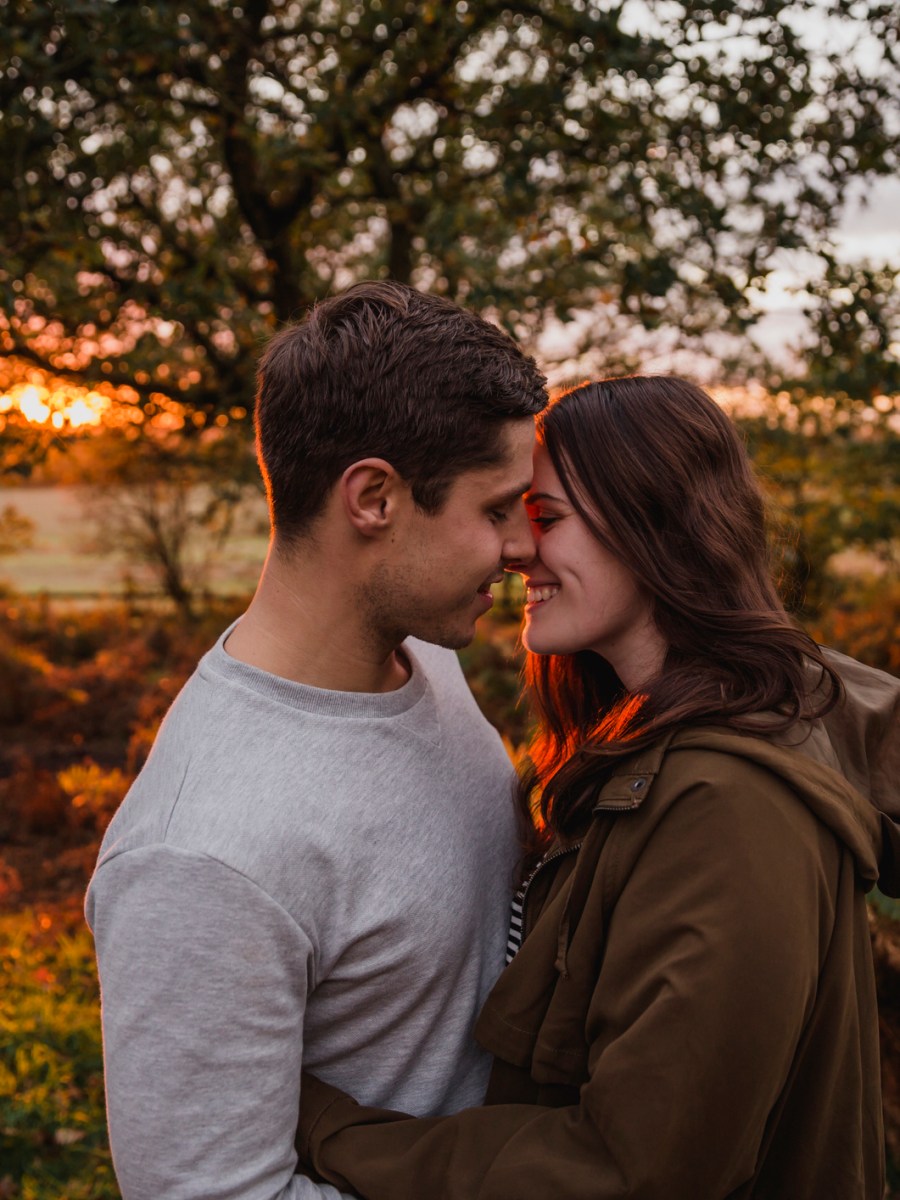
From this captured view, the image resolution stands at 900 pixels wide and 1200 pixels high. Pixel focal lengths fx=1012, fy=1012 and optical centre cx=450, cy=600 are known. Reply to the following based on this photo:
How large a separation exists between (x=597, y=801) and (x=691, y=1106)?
1.75 feet

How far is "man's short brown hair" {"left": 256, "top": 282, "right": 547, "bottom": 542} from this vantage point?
1.90 m

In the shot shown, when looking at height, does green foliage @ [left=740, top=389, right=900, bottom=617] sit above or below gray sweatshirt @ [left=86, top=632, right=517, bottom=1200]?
above

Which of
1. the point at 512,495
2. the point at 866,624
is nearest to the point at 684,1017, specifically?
the point at 512,495

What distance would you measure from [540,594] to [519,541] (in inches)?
6.7

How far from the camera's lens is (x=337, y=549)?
197cm

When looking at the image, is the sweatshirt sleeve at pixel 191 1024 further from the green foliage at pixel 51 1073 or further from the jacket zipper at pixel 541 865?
the green foliage at pixel 51 1073

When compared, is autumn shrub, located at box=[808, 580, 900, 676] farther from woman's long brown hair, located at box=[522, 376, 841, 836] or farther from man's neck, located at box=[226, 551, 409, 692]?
man's neck, located at box=[226, 551, 409, 692]

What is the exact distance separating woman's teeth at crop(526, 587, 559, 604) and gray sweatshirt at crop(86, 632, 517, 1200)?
1.08ft

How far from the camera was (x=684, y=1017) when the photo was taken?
56.7 inches

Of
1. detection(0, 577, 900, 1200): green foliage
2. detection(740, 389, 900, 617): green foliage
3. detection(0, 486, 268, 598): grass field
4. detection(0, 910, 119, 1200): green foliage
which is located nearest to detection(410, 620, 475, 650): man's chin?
detection(0, 577, 900, 1200): green foliage

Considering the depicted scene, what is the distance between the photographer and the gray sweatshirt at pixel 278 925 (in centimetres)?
155

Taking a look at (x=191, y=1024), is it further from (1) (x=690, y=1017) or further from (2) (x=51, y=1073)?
(2) (x=51, y=1073)

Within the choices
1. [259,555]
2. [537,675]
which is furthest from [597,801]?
[259,555]

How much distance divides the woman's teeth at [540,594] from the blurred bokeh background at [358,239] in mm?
636
